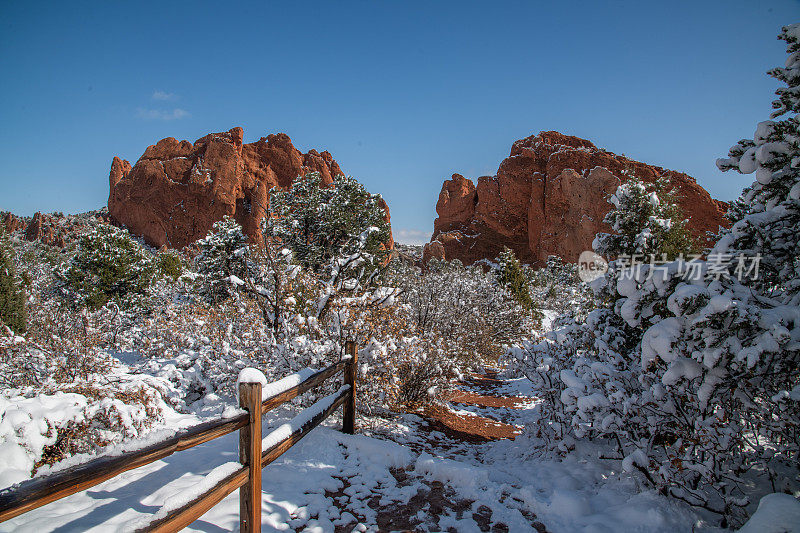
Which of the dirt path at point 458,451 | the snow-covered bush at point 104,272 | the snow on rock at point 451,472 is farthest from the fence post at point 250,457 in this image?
the snow-covered bush at point 104,272

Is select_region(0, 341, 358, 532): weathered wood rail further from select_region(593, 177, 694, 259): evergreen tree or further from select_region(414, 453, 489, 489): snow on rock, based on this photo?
select_region(593, 177, 694, 259): evergreen tree

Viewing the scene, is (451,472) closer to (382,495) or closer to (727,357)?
(382,495)

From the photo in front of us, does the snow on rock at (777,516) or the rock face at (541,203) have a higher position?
the rock face at (541,203)

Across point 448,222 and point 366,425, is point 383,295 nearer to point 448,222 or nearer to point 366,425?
point 366,425

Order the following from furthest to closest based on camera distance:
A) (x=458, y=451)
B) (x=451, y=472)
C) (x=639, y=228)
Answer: (x=458, y=451) < (x=639, y=228) < (x=451, y=472)

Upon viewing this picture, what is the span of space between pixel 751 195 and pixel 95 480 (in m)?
5.66

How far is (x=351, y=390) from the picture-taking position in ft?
16.5

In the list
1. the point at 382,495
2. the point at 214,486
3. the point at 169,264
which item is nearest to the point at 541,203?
the point at 169,264

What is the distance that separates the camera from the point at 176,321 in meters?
8.30

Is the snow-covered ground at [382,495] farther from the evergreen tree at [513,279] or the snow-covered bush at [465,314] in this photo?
the evergreen tree at [513,279]

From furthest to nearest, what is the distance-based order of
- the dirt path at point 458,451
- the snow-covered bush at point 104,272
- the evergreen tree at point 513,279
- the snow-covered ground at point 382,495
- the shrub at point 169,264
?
the shrub at point 169,264, the evergreen tree at point 513,279, the snow-covered bush at point 104,272, the dirt path at point 458,451, the snow-covered ground at point 382,495

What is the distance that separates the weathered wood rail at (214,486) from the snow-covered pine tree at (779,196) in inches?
154

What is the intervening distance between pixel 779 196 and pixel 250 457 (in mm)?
4954

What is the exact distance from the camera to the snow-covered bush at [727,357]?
8.70 feet
